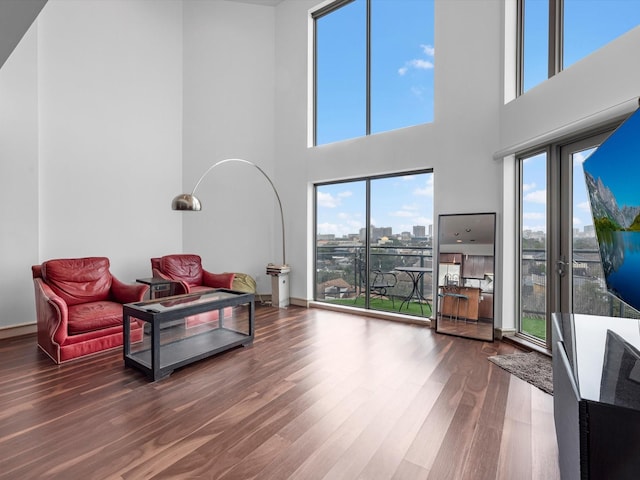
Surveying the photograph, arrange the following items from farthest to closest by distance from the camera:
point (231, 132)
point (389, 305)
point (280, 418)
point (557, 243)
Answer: point (231, 132) < point (389, 305) < point (557, 243) < point (280, 418)

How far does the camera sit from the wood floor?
5.65 ft

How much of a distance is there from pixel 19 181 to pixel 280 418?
4445mm

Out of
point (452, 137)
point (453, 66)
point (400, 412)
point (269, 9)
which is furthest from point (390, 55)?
point (400, 412)

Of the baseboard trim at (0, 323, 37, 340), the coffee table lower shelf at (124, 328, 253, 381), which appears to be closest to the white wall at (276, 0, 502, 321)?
the coffee table lower shelf at (124, 328, 253, 381)

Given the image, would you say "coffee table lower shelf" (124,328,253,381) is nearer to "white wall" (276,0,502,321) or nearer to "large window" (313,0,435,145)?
"white wall" (276,0,502,321)

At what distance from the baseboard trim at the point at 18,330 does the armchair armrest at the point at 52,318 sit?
96 centimetres

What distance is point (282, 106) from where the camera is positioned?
591 centimetres

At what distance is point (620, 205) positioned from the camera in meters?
1.46

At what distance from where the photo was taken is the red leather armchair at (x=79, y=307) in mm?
3113

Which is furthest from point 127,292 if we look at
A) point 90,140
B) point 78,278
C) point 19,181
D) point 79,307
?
point 90,140

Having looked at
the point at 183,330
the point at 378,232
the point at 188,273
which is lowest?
the point at 183,330

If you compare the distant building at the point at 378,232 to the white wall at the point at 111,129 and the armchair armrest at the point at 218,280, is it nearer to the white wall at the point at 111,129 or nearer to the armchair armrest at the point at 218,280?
the armchair armrest at the point at 218,280

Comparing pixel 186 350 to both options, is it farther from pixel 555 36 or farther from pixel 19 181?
pixel 555 36

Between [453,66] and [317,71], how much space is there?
2511mm
